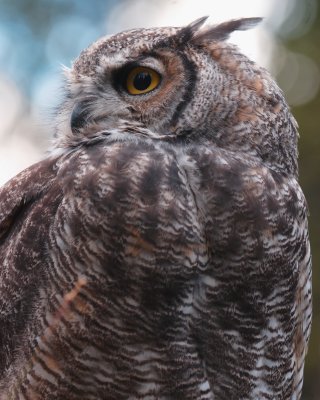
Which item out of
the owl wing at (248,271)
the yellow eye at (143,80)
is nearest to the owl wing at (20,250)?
the yellow eye at (143,80)

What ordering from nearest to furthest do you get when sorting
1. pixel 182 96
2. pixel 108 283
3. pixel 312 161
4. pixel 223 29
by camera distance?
pixel 108 283, pixel 182 96, pixel 223 29, pixel 312 161

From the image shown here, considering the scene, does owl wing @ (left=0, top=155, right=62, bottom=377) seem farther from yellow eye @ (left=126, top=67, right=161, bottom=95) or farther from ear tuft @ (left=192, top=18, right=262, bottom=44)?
ear tuft @ (left=192, top=18, right=262, bottom=44)

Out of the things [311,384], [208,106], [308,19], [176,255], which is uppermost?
[208,106]

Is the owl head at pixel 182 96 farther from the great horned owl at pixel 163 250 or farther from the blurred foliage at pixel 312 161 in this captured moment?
the blurred foliage at pixel 312 161

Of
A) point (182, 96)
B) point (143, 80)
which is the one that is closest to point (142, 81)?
point (143, 80)

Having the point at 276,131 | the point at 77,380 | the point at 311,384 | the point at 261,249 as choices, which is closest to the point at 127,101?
the point at 276,131

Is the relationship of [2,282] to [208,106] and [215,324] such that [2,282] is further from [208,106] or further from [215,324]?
[208,106]

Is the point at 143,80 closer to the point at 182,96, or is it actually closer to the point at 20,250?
the point at 182,96
